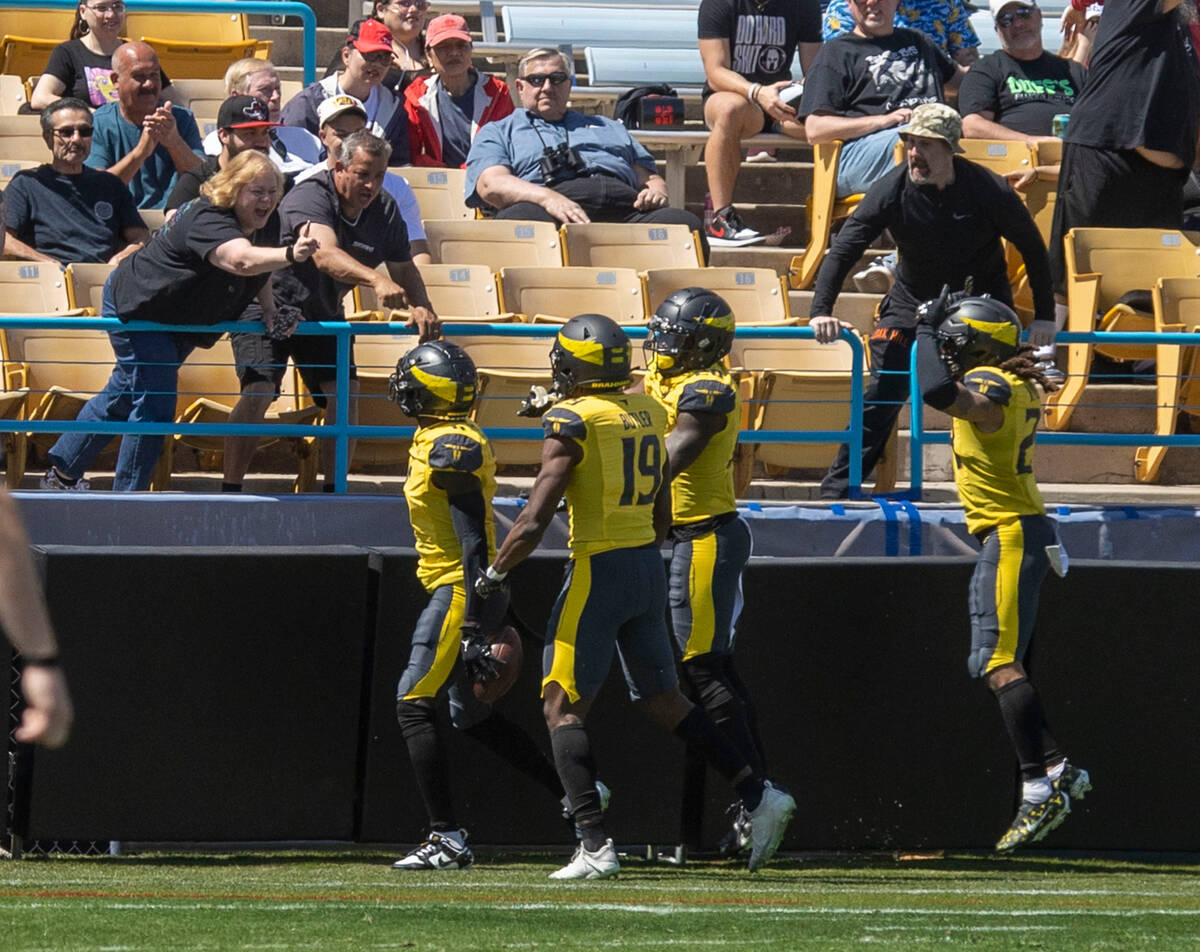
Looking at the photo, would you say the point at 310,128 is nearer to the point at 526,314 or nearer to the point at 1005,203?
the point at 526,314

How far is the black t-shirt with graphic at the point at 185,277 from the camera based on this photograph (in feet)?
27.9

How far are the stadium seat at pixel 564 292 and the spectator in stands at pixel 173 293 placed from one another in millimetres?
1535

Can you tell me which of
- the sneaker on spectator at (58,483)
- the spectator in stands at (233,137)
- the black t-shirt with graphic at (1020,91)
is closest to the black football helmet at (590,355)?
the sneaker on spectator at (58,483)

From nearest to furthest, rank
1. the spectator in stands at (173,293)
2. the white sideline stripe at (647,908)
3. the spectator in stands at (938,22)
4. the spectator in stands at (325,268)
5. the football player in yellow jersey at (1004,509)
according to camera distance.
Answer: the white sideline stripe at (647,908), the football player in yellow jersey at (1004,509), the spectator in stands at (173,293), the spectator in stands at (325,268), the spectator in stands at (938,22)

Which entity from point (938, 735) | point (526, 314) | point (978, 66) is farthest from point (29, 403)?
point (978, 66)

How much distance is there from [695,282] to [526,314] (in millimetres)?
932

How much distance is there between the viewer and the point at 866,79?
39.7 ft

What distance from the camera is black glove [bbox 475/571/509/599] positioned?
7.11 metres

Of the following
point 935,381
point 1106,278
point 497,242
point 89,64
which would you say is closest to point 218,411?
point 497,242

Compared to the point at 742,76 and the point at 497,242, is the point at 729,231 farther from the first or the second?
the point at 497,242

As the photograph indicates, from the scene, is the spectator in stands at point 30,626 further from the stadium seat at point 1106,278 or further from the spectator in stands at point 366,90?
the spectator in stands at point 366,90

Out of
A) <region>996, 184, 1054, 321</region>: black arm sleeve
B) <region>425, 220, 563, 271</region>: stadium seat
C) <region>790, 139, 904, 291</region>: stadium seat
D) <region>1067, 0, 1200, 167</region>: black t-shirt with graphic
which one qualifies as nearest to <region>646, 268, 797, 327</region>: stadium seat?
<region>425, 220, 563, 271</region>: stadium seat

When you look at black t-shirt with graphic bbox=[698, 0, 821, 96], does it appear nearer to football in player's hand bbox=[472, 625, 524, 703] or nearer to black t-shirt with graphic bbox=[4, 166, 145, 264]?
black t-shirt with graphic bbox=[4, 166, 145, 264]

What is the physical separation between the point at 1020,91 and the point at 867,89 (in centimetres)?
136
